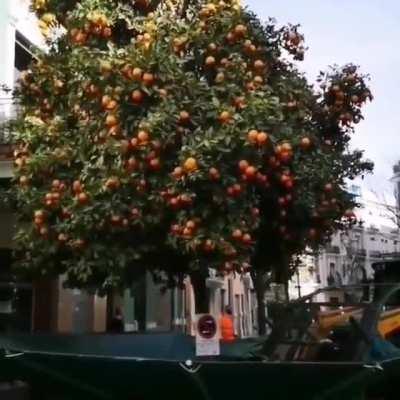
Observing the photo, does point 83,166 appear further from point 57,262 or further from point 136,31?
point 136,31

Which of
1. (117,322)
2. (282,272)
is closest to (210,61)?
(282,272)

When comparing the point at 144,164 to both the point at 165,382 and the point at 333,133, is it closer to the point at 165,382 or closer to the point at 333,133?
the point at 165,382

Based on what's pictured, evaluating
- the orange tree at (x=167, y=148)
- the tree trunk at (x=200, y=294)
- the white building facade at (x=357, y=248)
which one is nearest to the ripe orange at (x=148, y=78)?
the orange tree at (x=167, y=148)

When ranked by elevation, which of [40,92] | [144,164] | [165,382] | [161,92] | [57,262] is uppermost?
[40,92]

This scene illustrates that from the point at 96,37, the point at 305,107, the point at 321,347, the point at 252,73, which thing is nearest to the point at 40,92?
the point at 96,37

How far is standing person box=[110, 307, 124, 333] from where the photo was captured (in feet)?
52.4

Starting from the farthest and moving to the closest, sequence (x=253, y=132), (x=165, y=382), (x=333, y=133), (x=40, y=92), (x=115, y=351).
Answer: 1. (x=333, y=133)
2. (x=40, y=92)
3. (x=253, y=132)
4. (x=115, y=351)
5. (x=165, y=382)

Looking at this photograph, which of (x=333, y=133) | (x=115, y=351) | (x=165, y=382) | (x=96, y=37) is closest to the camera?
(x=165, y=382)

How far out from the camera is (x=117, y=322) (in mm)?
16250

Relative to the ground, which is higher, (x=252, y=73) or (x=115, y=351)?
(x=252, y=73)

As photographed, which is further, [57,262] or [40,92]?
[40,92]

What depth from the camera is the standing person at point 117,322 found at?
1598 cm

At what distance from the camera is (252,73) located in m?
8.45

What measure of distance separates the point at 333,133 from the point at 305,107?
3.94ft
